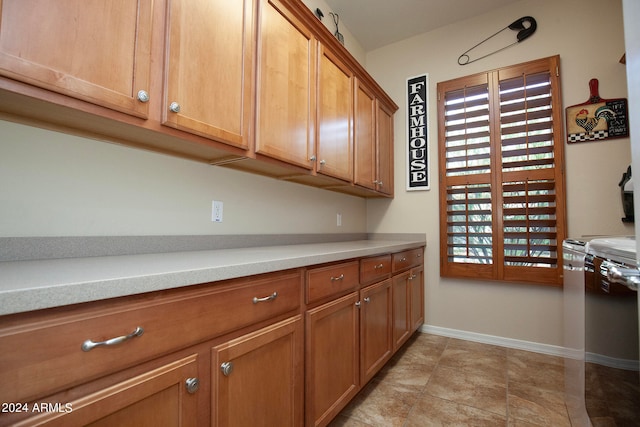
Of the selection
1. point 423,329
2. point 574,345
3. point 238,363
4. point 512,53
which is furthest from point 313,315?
point 512,53

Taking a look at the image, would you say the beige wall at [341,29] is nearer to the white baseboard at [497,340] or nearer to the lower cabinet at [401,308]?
the lower cabinet at [401,308]

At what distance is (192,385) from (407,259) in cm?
197

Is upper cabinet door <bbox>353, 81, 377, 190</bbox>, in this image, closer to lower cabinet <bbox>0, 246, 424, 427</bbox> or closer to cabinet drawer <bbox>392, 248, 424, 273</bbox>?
cabinet drawer <bbox>392, 248, 424, 273</bbox>

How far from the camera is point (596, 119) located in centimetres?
229

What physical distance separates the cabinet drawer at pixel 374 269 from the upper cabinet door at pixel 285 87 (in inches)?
27.1

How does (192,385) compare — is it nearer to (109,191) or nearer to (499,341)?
(109,191)

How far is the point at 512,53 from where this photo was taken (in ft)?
8.69

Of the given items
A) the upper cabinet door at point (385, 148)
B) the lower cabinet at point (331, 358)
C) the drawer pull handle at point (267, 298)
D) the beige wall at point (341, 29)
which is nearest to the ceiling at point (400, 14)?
the beige wall at point (341, 29)

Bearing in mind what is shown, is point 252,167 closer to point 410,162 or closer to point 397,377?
point 397,377

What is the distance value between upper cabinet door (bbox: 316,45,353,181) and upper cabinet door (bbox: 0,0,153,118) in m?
1.06

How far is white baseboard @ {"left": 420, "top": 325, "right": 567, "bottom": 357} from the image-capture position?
2410 millimetres

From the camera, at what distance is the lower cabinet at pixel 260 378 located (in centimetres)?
91

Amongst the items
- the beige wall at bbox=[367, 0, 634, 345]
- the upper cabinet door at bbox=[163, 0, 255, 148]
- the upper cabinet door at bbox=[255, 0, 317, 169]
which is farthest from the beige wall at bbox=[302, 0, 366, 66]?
the upper cabinet door at bbox=[163, 0, 255, 148]

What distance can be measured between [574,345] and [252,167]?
73.8 inches
